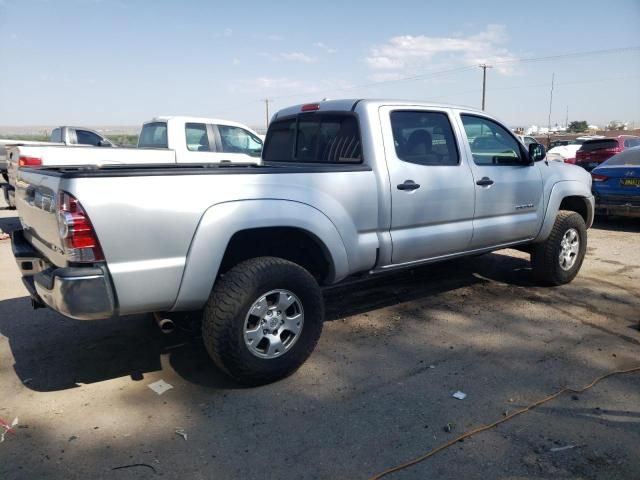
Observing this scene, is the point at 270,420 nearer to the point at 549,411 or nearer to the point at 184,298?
the point at 184,298

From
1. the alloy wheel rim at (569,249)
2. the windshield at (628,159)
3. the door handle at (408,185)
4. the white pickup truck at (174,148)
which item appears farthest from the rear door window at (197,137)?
the windshield at (628,159)

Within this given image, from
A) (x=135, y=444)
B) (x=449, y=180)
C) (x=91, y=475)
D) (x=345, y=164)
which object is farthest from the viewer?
(x=449, y=180)

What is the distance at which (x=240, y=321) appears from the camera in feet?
10.5

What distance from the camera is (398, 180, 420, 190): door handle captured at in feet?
13.1

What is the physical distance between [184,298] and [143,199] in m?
0.64

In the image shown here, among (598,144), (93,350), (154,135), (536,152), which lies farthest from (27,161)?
(598,144)

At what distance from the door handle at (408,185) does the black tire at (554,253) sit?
7.01 ft

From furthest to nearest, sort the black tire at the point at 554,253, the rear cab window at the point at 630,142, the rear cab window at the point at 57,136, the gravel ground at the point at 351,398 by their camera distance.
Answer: the rear cab window at the point at 57,136, the rear cab window at the point at 630,142, the black tire at the point at 554,253, the gravel ground at the point at 351,398

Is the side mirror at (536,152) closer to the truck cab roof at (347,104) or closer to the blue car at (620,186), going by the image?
the truck cab roof at (347,104)

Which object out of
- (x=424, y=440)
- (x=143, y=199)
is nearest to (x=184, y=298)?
(x=143, y=199)

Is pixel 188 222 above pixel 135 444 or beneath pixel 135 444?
above

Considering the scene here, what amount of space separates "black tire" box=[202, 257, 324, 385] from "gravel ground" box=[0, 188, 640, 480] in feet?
0.52

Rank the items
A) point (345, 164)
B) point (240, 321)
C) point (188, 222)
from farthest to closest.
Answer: point (345, 164) < point (240, 321) < point (188, 222)

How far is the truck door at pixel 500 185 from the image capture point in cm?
468
